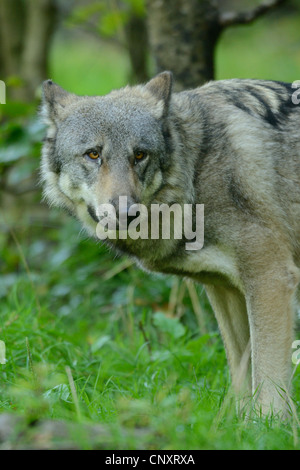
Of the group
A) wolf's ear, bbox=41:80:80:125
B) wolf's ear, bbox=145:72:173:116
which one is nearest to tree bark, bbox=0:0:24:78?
wolf's ear, bbox=41:80:80:125

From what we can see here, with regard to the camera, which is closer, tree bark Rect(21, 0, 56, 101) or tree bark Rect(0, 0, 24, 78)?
tree bark Rect(21, 0, 56, 101)

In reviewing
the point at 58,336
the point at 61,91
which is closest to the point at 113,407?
the point at 58,336

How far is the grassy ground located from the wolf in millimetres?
482

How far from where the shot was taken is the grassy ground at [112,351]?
284 cm

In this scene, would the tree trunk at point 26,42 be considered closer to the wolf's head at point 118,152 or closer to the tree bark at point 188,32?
the tree bark at point 188,32

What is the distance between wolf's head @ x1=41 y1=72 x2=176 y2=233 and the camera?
3684 millimetres

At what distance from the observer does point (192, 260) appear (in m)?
3.87

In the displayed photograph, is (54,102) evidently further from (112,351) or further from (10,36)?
(10,36)

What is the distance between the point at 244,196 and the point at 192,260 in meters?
0.51

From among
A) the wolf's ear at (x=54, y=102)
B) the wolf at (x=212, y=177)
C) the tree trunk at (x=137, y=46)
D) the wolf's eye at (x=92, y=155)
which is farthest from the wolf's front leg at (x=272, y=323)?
the tree trunk at (x=137, y=46)

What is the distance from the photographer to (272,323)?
373 cm

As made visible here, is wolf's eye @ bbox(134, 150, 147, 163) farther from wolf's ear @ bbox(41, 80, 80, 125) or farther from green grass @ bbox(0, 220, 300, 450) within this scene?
green grass @ bbox(0, 220, 300, 450)

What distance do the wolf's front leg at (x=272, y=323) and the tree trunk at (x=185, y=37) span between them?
2518 millimetres

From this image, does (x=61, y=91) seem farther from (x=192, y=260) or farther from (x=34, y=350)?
(x=34, y=350)
